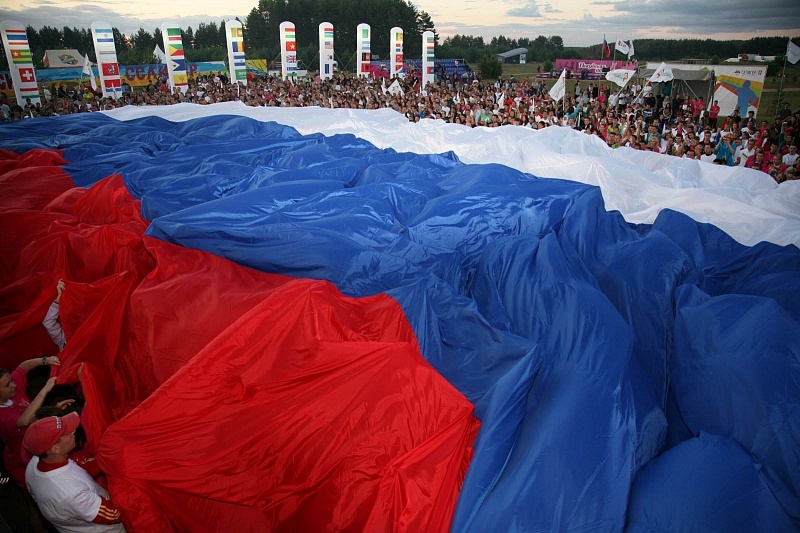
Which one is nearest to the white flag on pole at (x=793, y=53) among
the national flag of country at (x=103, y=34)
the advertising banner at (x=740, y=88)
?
the advertising banner at (x=740, y=88)

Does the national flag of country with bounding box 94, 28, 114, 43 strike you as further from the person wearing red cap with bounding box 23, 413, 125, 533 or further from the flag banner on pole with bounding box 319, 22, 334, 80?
the person wearing red cap with bounding box 23, 413, 125, 533

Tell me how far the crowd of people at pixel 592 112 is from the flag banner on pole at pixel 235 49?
2.09 ft

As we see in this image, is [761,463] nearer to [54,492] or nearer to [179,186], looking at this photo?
[54,492]

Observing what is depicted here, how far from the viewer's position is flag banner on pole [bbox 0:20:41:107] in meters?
13.8

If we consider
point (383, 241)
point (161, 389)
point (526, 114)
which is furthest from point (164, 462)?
point (526, 114)

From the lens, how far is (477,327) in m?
3.32

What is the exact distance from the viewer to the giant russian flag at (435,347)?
2.36 m

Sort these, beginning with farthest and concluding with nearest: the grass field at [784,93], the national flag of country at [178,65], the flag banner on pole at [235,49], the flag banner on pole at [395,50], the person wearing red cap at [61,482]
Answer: the flag banner on pole at [395,50] → the flag banner on pole at [235,49] → the national flag of country at [178,65] → the grass field at [784,93] → the person wearing red cap at [61,482]

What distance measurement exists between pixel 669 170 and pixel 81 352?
652 centimetres

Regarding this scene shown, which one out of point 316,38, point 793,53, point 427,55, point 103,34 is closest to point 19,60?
point 103,34

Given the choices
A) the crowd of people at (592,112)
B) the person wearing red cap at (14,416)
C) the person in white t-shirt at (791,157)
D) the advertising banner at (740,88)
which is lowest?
the person wearing red cap at (14,416)

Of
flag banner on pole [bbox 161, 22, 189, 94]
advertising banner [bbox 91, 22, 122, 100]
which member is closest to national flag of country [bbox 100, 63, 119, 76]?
advertising banner [bbox 91, 22, 122, 100]

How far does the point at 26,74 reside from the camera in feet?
46.5

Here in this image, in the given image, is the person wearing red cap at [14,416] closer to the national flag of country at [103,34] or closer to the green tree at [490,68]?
the national flag of country at [103,34]
